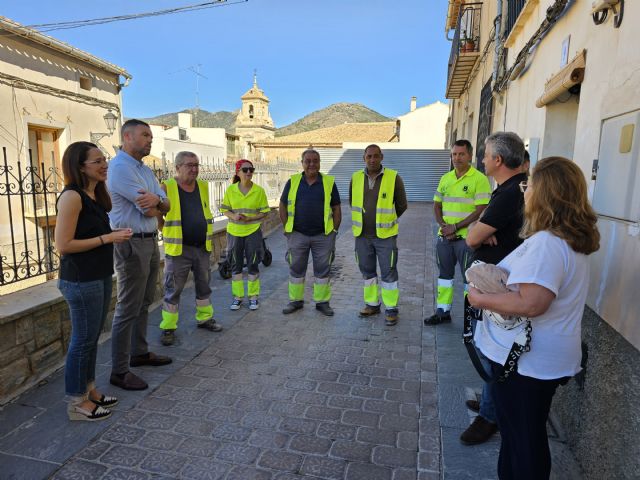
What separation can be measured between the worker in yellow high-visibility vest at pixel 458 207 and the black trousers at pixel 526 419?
2445 millimetres

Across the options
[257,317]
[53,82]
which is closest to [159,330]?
[257,317]

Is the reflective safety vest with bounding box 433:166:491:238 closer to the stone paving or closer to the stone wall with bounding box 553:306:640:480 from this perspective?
the stone paving

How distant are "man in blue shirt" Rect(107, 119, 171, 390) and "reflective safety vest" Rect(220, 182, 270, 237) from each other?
1.78 metres

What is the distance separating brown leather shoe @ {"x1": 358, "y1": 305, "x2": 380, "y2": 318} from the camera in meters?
5.06

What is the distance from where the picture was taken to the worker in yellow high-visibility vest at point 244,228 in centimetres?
520

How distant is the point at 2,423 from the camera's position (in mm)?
2896

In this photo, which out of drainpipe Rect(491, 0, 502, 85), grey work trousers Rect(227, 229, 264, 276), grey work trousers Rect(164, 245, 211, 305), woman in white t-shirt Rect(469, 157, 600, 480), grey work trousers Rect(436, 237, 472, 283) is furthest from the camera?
drainpipe Rect(491, 0, 502, 85)

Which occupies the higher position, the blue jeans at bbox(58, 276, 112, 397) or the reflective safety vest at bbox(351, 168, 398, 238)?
the reflective safety vest at bbox(351, 168, 398, 238)

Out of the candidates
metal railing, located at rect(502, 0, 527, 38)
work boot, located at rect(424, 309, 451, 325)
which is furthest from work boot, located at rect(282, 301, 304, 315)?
metal railing, located at rect(502, 0, 527, 38)

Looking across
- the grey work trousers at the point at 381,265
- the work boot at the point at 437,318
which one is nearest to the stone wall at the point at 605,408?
the work boot at the point at 437,318

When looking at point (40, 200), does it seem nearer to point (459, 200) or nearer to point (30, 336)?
point (30, 336)

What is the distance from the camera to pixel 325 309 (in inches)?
203

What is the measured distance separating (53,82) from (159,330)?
1220 centimetres

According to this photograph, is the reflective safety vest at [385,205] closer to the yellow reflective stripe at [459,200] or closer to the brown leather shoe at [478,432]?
the yellow reflective stripe at [459,200]
